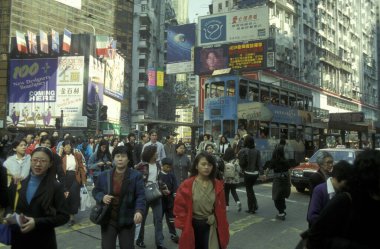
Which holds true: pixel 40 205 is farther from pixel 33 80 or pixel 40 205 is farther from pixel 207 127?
pixel 33 80

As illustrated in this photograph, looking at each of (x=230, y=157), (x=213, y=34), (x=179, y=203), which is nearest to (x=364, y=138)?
(x=213, y=34)

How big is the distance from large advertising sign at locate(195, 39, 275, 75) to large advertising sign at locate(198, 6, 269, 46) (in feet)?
6.11

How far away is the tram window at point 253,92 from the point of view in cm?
1747

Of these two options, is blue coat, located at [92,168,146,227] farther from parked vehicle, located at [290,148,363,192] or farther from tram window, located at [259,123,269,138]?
tram window, located at [259,123,269,138]

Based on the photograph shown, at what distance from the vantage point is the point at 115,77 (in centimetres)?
4750

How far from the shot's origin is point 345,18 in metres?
71.1

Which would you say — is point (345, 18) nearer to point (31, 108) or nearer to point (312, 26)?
point (312, 26)

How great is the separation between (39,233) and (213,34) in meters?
38.0

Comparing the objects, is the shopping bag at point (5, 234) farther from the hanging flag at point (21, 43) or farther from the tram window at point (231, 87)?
the hanging flag at point (21, 43)

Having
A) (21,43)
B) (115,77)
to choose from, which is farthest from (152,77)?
(21,43)

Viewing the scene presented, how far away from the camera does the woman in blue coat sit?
162 inches

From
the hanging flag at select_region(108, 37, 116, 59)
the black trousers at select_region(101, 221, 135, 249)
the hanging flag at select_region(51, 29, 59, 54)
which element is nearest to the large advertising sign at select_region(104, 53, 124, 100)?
the hanging flag at select_region(108, 37, 116, 59)

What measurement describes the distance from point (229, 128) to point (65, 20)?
36.4 m

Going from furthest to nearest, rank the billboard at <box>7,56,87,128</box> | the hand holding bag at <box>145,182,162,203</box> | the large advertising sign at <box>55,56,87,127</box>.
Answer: the billboard at <box>7,56,87,128</box> → the large advertising sign at <box>55,56,87,127</box> → the hand holding bag at <box>145,182,162,203</box>
